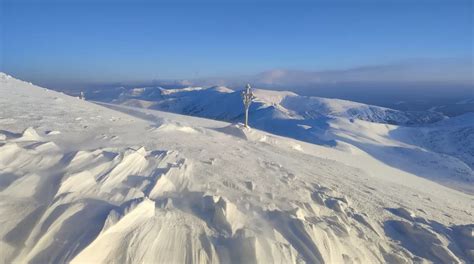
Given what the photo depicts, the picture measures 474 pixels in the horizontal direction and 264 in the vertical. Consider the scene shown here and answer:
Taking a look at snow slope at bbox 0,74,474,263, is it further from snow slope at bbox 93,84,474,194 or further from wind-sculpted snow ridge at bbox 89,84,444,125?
wind-sculpted snow ridge at bbox 89,84,444,125

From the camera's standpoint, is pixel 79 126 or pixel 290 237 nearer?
pixel 290 237

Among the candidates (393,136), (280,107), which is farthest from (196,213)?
(280,107)

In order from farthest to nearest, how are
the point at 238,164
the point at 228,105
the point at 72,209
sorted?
1. the point at 228,105
2. the point at 238,164
3. the point at 72,209

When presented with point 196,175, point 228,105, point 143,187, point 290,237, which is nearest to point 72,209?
point 143,187

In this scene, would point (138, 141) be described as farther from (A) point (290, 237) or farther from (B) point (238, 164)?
(A) point (290, 237)

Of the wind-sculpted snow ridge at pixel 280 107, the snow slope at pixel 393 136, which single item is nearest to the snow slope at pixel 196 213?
the snow slope at pixel 393 136

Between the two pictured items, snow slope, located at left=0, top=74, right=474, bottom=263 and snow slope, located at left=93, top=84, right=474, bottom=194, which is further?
snow slope, located at left=93, top=84, right=474, bottom=194

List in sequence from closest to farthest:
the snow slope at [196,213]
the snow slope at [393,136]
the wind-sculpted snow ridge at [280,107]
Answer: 1. the snow slope at [196,213]
2. the snow slope at [393,136]
3. the wind-sculpted snow ridge at [280,107]

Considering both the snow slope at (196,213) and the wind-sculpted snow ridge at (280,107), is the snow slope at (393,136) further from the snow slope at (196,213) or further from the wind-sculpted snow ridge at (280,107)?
the snow slope at (196,213)

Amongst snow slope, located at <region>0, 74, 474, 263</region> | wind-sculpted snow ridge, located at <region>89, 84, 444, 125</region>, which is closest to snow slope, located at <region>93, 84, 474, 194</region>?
wind-sculpted snow ridge, located at <region>89, 84, 444, 125</region>
